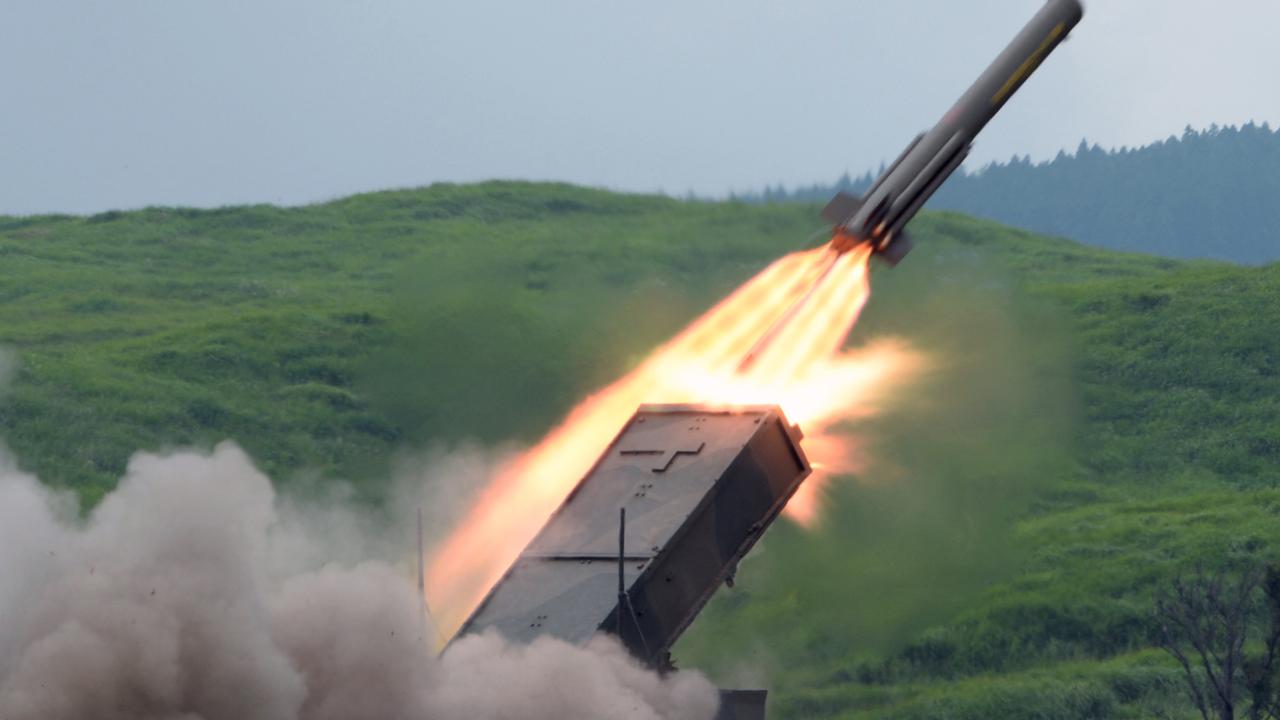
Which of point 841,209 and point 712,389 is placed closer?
point 712,389

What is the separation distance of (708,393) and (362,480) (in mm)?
21719

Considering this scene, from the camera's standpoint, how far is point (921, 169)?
26688mm

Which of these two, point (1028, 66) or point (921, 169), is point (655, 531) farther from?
point (1028, 66)

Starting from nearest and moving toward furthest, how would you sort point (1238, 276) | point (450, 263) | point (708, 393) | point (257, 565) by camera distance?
point (257, 565) → point (708, 393) → point (450, 263) → point (1238, 276)

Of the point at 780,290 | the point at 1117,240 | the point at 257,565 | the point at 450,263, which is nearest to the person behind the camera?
the point at 257,565

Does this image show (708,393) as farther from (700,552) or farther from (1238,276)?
(1238,276)

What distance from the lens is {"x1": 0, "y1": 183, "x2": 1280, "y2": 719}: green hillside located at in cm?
3878

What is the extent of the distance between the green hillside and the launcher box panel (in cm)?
1366

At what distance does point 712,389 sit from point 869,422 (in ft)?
68.0

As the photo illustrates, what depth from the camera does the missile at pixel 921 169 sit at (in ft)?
86.7

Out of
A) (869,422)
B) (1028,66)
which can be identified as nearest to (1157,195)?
(869,422)

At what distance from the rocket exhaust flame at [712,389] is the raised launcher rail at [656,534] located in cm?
114

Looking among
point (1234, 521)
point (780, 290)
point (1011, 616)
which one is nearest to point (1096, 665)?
point (1011, 616)

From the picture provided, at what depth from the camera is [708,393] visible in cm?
2541
